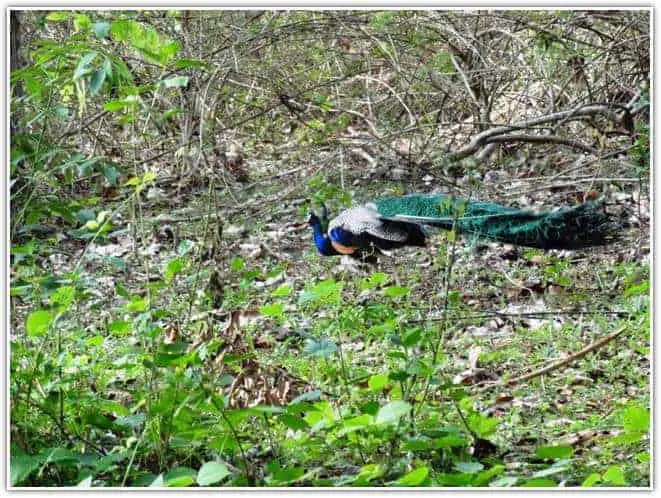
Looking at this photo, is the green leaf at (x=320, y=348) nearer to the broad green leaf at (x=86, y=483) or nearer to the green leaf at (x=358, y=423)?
the green leaf at (x=358, y=423)

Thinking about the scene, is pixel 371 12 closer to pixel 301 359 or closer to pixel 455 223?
pixel 455 223

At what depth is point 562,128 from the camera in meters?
2.71

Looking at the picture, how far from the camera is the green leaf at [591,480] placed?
2.17 meters

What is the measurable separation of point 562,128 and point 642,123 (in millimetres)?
205

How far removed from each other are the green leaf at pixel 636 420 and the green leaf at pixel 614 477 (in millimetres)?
132

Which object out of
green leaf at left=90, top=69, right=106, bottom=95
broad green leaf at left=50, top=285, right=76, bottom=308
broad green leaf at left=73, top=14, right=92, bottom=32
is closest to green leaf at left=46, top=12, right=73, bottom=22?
broad green leaf at left=73, top=14, right=92, bottom=32

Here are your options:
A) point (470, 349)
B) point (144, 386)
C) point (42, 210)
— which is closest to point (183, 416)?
point (144, 386)

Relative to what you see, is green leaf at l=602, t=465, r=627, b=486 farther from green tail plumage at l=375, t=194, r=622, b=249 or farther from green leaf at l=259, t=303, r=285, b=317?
green leaf at l=259, t=303, r=285, b=317

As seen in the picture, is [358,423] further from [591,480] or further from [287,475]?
[591,480]

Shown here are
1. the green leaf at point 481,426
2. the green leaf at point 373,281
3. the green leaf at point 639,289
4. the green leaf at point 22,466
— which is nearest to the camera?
the green leaf at point 22,466

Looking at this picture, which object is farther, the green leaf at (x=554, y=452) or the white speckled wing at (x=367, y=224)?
the white speckled wing at (x=367, y=224)

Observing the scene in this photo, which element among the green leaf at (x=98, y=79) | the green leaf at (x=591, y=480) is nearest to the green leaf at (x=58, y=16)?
the green leaf at (x=98, y=79)

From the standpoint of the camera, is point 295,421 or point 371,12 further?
point 371,12

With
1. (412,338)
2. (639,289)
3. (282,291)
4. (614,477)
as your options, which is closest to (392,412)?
(412,338)
